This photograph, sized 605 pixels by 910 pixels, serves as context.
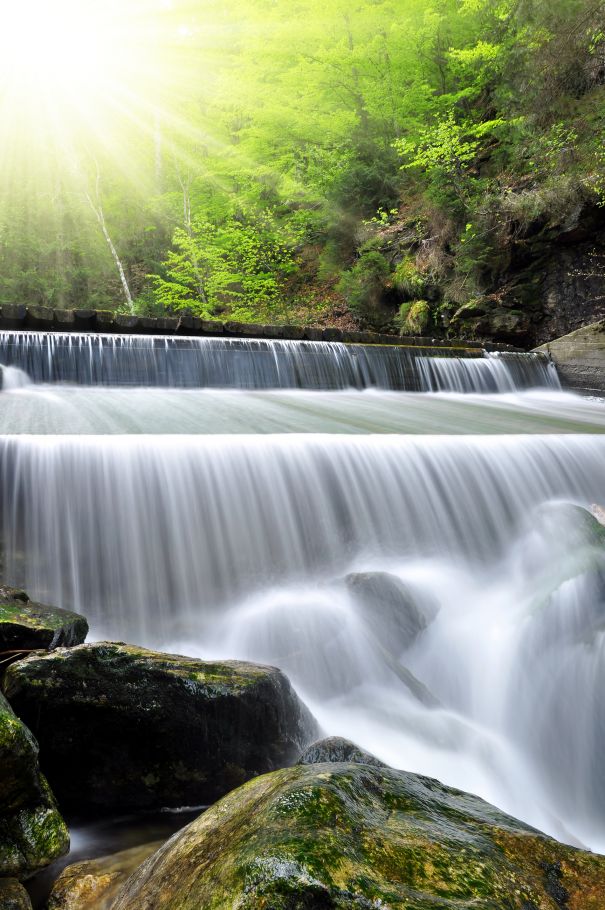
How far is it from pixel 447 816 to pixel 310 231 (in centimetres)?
1822

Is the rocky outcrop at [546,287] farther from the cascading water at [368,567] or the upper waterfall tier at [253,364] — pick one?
the cascading water at [368,567]

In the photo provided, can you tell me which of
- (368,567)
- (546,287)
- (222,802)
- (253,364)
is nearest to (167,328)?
(253,364)

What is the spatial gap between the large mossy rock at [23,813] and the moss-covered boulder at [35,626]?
712 millimetres

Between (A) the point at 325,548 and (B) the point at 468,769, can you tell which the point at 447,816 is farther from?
(A) the point at 325,548

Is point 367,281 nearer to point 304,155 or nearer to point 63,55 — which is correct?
point 304,155

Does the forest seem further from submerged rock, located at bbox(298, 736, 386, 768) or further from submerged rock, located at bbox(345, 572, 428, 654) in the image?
submerged rock, located at bbox(298, 736, 386, 768)

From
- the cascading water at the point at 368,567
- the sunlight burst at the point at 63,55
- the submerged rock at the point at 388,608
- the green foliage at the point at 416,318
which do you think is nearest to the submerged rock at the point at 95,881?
the cascading water at the point at 368,567

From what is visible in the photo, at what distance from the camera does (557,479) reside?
5.08 meters

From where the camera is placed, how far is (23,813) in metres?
1.57

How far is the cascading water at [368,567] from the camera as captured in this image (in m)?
2.99

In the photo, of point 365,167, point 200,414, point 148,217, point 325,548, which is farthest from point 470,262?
point 148,217

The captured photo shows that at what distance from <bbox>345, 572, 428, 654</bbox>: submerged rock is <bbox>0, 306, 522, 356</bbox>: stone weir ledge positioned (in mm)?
6425

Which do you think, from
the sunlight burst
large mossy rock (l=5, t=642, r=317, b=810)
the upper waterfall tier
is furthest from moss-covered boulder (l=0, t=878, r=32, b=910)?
the sunlight burst

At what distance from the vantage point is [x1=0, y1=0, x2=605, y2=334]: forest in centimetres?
1114
